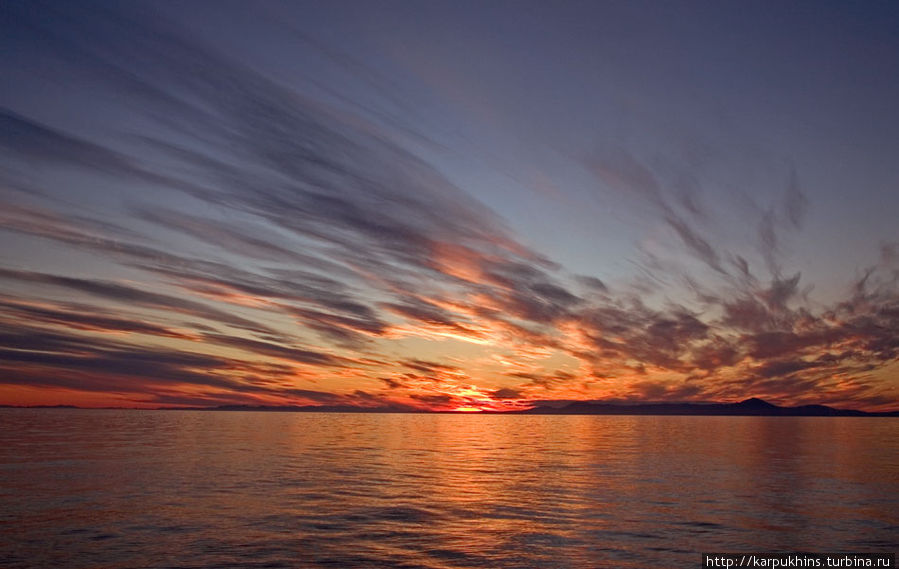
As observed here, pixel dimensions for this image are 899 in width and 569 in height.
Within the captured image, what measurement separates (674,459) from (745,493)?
2568 cm

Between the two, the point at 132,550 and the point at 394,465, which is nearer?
the point at 132,550

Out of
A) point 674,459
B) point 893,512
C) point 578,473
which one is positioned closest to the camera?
point 893,512

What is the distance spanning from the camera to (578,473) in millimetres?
49125

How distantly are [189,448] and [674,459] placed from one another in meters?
53.8

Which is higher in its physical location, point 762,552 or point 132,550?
point 762,552

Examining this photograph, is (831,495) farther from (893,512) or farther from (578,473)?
(578,473)

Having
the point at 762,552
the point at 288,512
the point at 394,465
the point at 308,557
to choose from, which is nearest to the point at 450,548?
the point at 308,557

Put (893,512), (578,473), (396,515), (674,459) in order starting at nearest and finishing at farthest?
(396,515)
(893,512)
(578,473)
(674,459)

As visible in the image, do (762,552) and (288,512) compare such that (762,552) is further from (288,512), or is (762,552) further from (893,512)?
(288,512)

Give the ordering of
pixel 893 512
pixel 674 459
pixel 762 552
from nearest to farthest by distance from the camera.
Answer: pixel 762 552 → pixel 893 512 → pixel 674 459

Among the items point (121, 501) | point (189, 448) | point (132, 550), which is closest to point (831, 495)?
point (132, 550)

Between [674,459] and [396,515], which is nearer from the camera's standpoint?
[396,515]

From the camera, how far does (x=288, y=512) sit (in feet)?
97.4

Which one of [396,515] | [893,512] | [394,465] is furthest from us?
[394,465]
